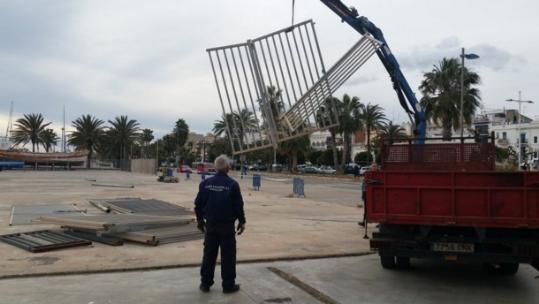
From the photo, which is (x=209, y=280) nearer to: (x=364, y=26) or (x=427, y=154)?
(x=427, y=154)

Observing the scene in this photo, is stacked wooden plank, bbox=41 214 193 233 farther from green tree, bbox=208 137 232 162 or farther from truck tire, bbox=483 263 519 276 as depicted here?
green tree, bbox=208 137 232 162

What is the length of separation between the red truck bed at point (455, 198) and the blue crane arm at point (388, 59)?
451 cm

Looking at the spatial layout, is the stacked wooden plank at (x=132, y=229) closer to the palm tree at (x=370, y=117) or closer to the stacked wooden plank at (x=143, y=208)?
the stacked wooden plank at (x=143, y=208)

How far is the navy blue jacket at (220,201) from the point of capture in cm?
670

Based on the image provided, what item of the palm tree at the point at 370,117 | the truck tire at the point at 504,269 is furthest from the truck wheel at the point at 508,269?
the palm tree at the point at 370,117

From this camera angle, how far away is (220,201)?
671 cm

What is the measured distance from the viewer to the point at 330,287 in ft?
23.4

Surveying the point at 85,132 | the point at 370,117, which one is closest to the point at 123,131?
the point at 85,132

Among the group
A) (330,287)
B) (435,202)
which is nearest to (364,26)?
(435,202)

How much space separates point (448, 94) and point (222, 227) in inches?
1555

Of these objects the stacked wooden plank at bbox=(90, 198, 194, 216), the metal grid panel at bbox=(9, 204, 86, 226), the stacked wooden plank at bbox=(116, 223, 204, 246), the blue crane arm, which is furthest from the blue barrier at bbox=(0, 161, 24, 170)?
the blue crane arm

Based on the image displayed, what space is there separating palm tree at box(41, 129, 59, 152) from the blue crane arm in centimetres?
9891

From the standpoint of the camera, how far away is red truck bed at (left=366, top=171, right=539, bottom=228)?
267 inches

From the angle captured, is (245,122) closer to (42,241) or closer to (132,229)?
(132,229)
